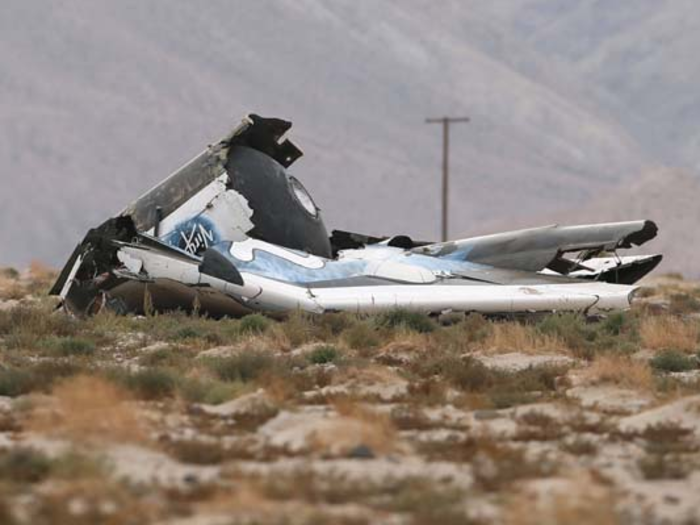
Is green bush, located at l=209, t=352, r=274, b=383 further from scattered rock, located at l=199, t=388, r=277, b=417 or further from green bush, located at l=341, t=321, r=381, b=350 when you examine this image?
green bush, located at l=341, t=321, r=381, b=350

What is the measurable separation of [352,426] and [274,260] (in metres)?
11.8

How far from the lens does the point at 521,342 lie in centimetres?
2080

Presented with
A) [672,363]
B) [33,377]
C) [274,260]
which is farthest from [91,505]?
[274,260]

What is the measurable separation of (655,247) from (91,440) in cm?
12527

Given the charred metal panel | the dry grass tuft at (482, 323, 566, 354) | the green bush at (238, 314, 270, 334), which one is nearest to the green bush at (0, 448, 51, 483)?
the dry grass tuft at (482, 323, 566, 354)

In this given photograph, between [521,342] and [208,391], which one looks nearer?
[208,391]

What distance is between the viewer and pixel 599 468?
40.0 ft

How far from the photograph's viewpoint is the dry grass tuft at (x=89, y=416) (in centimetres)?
1300

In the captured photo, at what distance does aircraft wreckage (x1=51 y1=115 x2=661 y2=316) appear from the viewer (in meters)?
24.2

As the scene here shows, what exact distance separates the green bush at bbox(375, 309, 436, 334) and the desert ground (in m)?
0.51

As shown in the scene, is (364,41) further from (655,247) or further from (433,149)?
(655,247)

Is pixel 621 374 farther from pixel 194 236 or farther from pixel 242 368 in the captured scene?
pixel 194 236

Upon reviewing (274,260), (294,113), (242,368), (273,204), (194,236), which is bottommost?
(242,368)

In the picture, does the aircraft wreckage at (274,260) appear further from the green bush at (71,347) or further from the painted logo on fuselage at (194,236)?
the green bush at (71,347)
